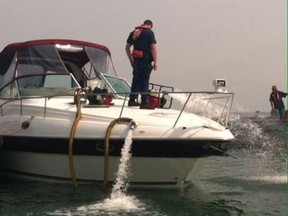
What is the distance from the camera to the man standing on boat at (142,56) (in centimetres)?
820

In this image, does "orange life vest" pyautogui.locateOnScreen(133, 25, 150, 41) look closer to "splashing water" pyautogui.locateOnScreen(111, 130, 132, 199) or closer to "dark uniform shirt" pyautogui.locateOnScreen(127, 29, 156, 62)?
"dark uniform shirt" pyautogui.locateOnScreen(127, 29, 156, 62)

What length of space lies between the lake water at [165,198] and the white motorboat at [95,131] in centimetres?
28

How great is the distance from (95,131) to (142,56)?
6.62 ft

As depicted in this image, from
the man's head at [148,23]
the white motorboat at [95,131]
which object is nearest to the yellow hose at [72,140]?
the white motorboat at [95,131]

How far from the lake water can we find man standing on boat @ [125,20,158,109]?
2.02 metres

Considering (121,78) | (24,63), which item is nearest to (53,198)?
(24,63)

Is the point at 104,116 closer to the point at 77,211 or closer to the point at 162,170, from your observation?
the point at 162,170

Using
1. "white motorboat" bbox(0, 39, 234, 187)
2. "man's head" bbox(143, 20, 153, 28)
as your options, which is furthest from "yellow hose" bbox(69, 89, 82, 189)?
"man's head" bbox(143, 20, 153, 28)

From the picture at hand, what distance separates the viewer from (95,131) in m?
6.97

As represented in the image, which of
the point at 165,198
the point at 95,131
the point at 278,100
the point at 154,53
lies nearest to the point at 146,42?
the point at 154,53

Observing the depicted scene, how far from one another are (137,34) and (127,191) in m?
3.07

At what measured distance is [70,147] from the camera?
23.0 ft

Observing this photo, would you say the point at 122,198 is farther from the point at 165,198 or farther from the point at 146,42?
the point at 146,42

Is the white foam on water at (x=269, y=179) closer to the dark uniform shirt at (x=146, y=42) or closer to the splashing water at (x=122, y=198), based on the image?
the splashing water at (x=122, y=198)
